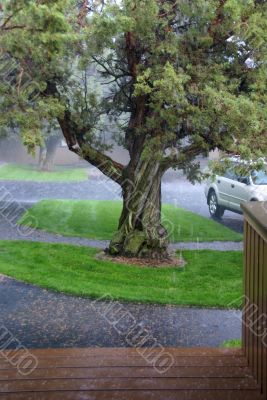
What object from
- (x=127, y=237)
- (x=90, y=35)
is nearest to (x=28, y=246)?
(x=127, y=237)

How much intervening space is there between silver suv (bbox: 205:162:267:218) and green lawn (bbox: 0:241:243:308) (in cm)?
215

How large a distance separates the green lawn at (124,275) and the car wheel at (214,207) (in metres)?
3.17

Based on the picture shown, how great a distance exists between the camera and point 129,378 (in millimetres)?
3422

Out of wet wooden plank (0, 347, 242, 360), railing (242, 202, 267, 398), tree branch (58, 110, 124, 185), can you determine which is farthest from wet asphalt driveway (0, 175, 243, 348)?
tree branch (58, 110, 124, 185)

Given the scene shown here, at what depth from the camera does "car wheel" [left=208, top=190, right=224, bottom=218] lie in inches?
520

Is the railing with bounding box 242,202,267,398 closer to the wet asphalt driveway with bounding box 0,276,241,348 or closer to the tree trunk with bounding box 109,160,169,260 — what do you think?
the wet asphalt driveway with bounding box 0,276,241,348

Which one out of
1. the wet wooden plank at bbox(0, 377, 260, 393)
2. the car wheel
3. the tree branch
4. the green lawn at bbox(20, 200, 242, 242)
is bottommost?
the green lawn at bbox(20, 200, 242, 242)

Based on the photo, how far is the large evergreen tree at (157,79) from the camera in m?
7.40

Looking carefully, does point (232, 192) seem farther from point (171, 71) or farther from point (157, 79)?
point (171, 71)

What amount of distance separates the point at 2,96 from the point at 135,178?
2757 millimetres

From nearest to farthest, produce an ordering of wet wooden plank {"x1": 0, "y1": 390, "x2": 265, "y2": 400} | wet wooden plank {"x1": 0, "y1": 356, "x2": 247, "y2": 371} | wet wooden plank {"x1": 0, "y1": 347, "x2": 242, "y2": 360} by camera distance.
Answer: wet wooden plank {"x1": 0, "y1": 390, "x2": 265, "y2": 400} → wet wooden plank {"x1": 0, "y1": 356, "x2": 247, "y2": 371} → wet wooden plank {"x1": 0, "y1": 347, "x2": 242, "y2": 360}

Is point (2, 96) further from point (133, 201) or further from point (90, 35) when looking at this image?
point (133, 201)

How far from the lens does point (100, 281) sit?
25.5ft

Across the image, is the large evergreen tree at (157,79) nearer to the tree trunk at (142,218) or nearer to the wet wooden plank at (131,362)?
the tree trunk at (142,218)
